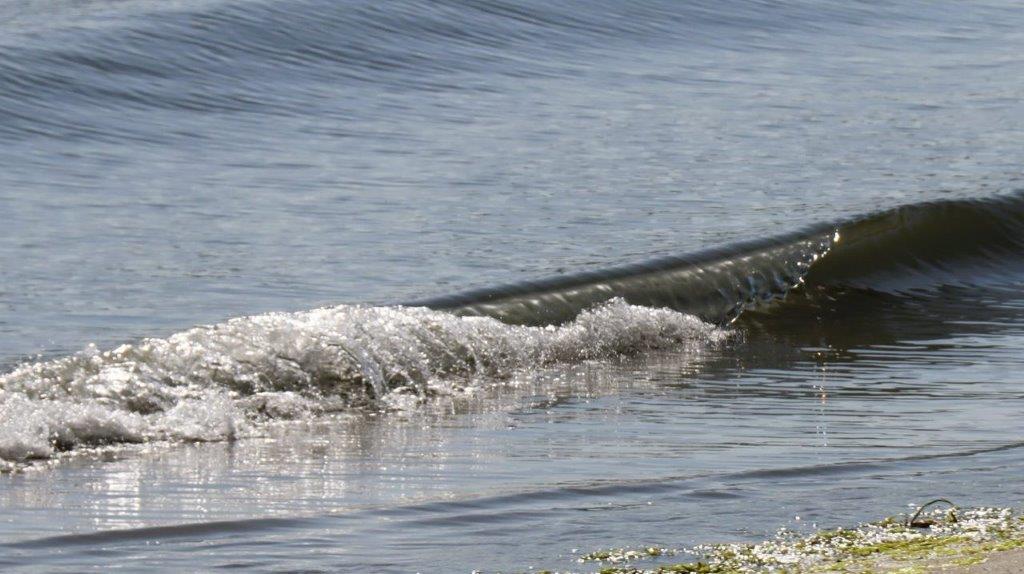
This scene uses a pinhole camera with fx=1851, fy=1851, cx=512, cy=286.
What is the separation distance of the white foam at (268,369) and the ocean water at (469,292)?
20mm

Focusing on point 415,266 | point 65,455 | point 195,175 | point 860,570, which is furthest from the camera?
point 195,175

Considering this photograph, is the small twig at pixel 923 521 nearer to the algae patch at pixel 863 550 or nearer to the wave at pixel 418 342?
the algae patch at pixel 863 550

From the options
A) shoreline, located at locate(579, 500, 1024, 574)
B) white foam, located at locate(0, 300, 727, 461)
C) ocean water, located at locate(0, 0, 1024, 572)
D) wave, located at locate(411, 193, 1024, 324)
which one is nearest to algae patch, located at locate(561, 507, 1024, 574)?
shoreline, located at locate(579, 500, 1024, 574)

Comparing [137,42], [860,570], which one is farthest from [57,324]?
[137,42]

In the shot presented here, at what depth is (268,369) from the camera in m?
7.20

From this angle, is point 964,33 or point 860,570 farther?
point 964,33

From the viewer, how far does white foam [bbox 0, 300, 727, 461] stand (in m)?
6.18

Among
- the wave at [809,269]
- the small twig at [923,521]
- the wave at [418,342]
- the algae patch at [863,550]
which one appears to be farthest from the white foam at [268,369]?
the small twig at [923,521]

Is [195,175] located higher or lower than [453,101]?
lower

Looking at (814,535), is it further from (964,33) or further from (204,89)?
(964,33)

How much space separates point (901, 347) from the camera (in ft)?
28.1

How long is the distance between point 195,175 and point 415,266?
3.16 meters

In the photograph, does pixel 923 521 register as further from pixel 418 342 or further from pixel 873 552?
pixel 418 342

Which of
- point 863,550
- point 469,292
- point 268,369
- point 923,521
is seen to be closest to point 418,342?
point 268,369
